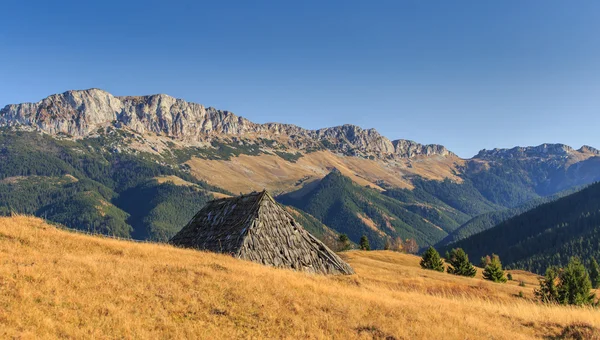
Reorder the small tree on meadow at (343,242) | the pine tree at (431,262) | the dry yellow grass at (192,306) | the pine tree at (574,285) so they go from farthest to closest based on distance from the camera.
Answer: the small tree on meadow at (343,242) → the pine tree at (431,262) → the pine tree at (574,285) → the dry yellow grass at (192,306)

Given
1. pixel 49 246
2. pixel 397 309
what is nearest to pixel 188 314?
pixel 397 309

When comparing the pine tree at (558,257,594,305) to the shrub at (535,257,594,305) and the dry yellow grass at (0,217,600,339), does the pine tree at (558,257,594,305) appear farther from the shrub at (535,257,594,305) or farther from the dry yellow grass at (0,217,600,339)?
the dry yellow grass at (0,217,600,339)

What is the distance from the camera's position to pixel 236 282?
17.6m

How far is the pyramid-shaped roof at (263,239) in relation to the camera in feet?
96.9

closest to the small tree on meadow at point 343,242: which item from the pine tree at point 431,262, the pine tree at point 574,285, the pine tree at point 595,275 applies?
the pine tree at point 431,262

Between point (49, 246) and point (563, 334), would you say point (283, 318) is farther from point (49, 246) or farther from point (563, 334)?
point (49, 246)

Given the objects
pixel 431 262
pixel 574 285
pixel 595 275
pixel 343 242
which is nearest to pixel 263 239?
pixel 574 285

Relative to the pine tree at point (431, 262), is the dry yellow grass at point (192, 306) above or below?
above

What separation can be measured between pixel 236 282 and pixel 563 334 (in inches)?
545

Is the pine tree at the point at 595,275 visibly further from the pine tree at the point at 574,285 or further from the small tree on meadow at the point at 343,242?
the pine tree at the point at 574,285

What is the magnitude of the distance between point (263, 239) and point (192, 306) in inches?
650

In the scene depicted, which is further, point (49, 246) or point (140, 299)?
point (49, 246)

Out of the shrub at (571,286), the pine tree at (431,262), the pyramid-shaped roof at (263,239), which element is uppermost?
the pyramid-shaped roof at (263,239)

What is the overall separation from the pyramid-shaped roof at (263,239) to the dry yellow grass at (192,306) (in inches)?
313
